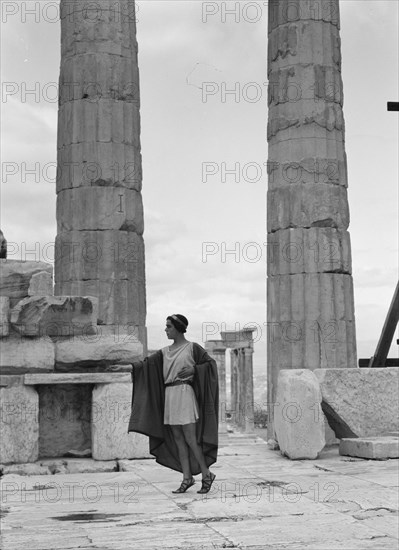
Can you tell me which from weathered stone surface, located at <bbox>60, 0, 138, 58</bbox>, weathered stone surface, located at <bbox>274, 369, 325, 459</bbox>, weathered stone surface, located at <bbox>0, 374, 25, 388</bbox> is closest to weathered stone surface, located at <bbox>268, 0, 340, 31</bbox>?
weathered stone surface, located at <bbox>60, 0, 138, 58</bbox>

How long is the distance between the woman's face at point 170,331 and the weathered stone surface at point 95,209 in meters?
8.86

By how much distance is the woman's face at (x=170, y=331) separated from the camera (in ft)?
26.1

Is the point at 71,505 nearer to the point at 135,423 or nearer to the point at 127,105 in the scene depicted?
the point at 135,423

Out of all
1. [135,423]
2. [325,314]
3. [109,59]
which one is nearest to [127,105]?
[109,59]

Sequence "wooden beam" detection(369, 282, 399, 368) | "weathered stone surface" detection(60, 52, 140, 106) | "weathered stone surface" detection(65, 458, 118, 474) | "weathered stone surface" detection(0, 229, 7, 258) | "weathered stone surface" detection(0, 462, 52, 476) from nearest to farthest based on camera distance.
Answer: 1. "weathered stone surface" detection(0, 462, 52, 476)
2. "weathered stone surface" detection(65, 458, 118, 474)
3. "weathered stone surface" detection(0, 229, 7, 258)
4. "wooden beam" detection(369, 282, 399, 368)
5. "weathered stone surface" detection(60, 52, 140, 106)

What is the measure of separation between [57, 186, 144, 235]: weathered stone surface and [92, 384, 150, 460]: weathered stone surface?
7.27 m

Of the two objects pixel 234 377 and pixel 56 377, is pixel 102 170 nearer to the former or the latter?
pixel 56 377

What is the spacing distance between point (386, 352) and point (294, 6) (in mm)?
7549

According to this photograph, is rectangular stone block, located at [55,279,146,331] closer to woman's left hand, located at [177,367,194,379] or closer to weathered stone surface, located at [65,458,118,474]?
weathered stone surface, located at [65,458,118,474]

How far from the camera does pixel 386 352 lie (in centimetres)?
1255

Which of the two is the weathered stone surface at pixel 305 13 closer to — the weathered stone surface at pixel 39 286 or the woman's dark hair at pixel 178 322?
the weathered stone surface at pixel 39 286

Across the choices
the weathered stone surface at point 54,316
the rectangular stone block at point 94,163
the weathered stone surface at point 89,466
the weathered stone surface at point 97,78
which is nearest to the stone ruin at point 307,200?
the rectangular stone block at point 94,163

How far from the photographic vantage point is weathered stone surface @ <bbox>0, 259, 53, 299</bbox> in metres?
9.71

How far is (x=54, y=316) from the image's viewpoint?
380 inches
